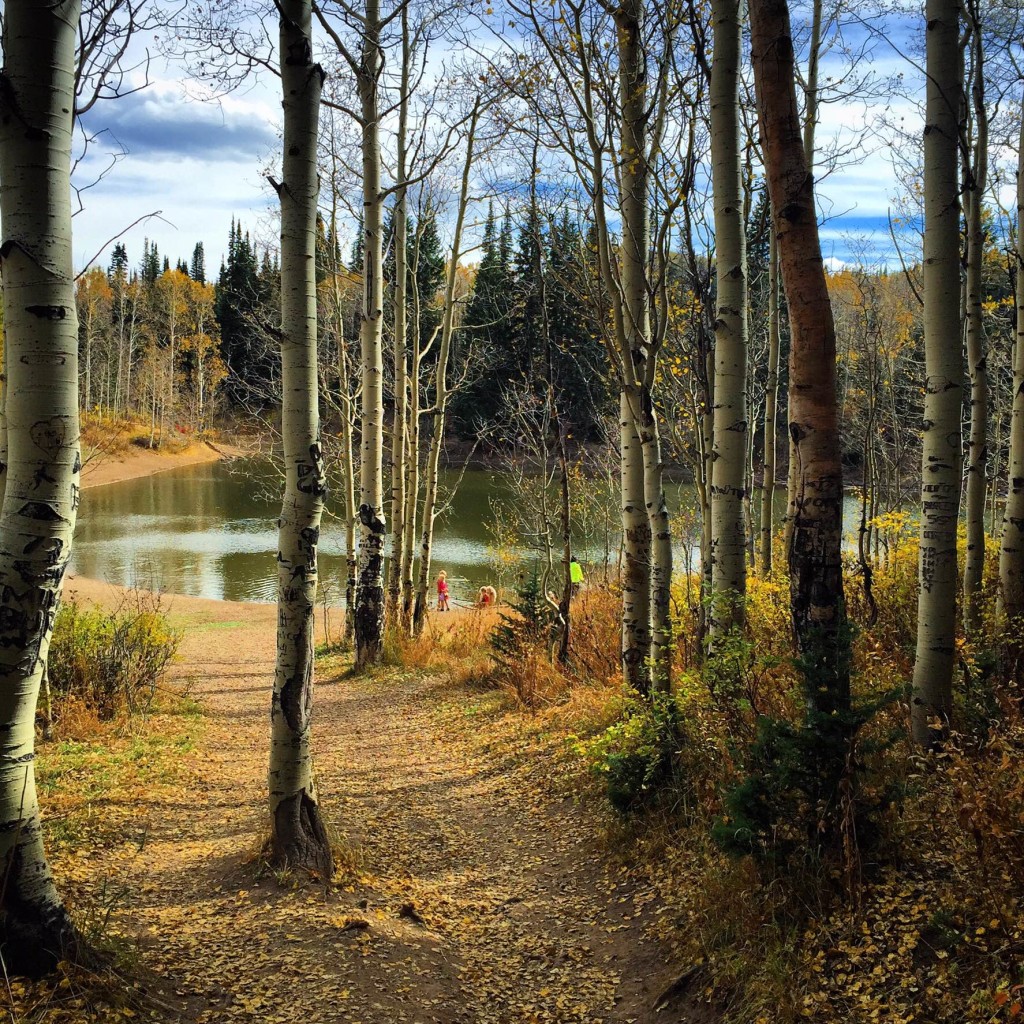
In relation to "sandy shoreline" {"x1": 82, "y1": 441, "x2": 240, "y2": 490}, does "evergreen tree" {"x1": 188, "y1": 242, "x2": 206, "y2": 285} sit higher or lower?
higher

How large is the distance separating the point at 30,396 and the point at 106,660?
5609 mm

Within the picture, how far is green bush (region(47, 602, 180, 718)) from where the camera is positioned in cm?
693

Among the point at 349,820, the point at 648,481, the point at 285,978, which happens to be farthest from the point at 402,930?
the point at 648,481

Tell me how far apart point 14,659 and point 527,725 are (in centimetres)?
Result: 523

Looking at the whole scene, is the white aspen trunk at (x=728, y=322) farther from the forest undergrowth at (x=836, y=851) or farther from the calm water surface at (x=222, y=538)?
the calm water surface at (x=222, y=538)

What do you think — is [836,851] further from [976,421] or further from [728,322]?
[976,421]

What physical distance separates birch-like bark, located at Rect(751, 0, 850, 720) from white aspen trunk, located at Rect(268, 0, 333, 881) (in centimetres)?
217

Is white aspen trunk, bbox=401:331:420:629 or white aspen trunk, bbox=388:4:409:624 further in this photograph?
white aspen trunk, bbox=401:331:420:629

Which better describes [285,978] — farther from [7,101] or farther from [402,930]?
[7,101]

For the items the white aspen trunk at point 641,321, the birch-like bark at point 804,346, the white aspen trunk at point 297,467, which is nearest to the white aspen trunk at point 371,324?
the white aspen trunk at point 641,321

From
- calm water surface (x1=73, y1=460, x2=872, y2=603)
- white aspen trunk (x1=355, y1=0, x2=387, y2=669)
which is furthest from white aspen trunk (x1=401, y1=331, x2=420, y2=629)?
calm water surface (x1=73, y1=460, x2=872, y2=603)

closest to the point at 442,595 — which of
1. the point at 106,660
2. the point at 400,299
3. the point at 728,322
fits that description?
the point at 400,299

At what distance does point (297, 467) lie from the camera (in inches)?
149

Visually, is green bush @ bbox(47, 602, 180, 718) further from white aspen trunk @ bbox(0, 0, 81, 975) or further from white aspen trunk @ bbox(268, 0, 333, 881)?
white aspen trunk @ bbox(0, 0, 81, 975)
